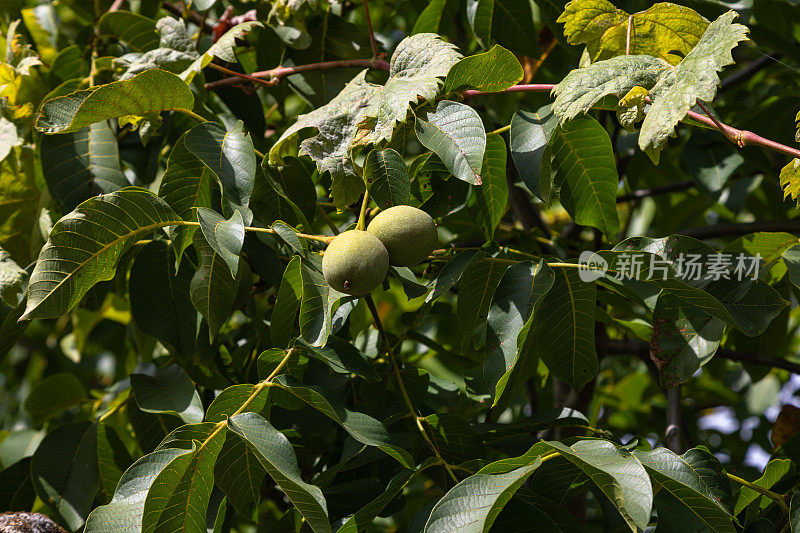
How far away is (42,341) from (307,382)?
242cm

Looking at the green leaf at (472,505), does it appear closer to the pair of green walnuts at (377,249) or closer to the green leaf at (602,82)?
the pair of green walnuts at (377,249)

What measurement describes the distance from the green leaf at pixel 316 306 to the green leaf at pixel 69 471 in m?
0.70

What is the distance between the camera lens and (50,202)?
164 cm

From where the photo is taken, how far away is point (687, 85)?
104 centimetres

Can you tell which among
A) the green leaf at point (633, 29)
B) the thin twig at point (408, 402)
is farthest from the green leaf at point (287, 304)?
the green leaf at point (633, 29)

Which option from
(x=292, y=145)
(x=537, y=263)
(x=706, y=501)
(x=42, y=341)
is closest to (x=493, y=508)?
(x=706, y=501)

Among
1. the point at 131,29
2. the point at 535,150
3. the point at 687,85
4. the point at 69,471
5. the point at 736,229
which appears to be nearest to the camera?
the point at 687,85

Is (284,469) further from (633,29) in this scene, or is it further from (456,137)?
(633,29)

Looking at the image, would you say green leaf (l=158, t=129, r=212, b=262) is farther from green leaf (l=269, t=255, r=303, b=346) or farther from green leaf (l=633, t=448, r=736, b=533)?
green leaf (l=633, t=448, r=736, b=533)

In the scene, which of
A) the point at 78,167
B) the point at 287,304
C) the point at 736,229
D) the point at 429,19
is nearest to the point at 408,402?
the point at 287,304

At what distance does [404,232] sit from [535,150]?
0.31 metres

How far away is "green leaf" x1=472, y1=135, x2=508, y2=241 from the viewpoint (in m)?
1.33

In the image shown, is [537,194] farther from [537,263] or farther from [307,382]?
[307,382]

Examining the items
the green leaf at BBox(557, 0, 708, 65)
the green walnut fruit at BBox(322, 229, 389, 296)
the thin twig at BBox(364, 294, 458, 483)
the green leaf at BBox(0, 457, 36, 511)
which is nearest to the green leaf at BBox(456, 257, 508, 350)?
the thin twig at BBox(364, 294, 458, 483)
